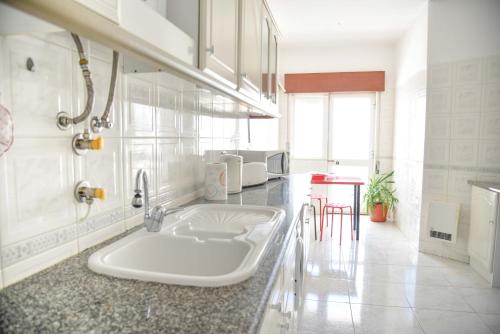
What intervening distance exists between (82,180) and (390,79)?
484cm

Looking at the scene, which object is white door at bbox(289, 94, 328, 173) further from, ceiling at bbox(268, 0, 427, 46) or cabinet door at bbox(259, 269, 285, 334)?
cabinet door at bbox(259, 269, 285, 334)

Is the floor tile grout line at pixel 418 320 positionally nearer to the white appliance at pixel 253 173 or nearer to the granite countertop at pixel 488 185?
the granite countertop at pixel 488 185

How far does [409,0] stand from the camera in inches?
132

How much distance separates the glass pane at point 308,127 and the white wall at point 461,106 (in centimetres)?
190

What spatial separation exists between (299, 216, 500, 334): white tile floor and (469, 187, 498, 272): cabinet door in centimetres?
20

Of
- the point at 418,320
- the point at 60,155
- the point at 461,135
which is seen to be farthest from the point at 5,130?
the point at 461,135

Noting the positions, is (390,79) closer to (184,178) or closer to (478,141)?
(478,141)

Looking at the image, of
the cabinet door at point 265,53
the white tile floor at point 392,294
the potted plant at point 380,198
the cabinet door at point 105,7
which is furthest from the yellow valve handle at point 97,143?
the potted plant at point 380,198

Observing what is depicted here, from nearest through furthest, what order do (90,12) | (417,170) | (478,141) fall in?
(90,12) < (478,141) < (417,170)

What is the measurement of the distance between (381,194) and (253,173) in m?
3.02

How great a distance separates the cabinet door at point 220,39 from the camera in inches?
43.2

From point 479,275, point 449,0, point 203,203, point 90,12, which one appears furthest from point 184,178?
point 449,0

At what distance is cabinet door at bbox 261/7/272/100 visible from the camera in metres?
2.10

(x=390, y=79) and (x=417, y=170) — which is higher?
(x=390, y=79)
